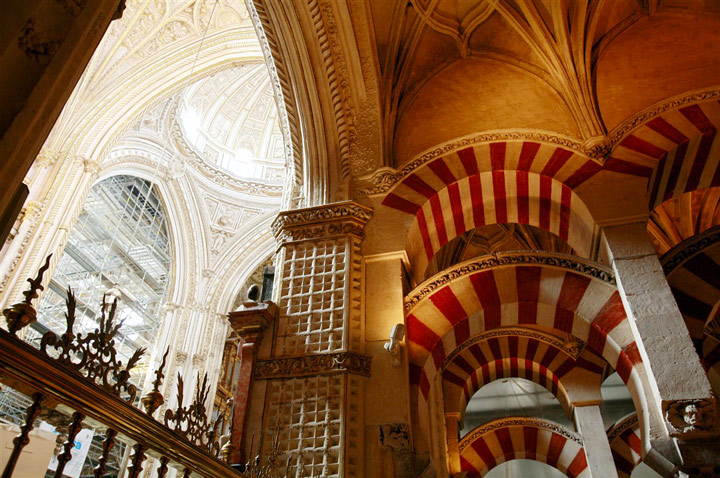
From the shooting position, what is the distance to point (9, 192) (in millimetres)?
1429

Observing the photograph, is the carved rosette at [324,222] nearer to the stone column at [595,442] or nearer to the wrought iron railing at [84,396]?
the wrought iron railing at [84,396]

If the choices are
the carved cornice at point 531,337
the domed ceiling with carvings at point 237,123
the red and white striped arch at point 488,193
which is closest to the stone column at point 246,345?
the red and white striped arch at point 488,193

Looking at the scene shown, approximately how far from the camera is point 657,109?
16.8 feet

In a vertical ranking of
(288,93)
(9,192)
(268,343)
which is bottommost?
Answer: (9,192)

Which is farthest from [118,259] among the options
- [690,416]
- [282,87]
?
[690,416]

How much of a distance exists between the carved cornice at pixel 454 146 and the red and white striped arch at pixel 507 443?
4645 mm

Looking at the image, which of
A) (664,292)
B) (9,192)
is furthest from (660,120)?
(9,192)

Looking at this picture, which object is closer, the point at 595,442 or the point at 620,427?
the point at 595,442

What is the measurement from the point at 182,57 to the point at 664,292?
30.3 feet

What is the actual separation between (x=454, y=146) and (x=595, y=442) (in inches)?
153

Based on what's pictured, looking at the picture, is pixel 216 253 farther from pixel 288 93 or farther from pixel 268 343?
pixel 268 343

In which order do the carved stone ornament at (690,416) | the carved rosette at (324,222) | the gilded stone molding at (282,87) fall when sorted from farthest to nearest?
the gilded stone molding at (282,87) < the carved rosette at (324,222) < the carved stone ornament at (690,416)

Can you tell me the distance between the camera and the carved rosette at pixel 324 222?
17.1ft

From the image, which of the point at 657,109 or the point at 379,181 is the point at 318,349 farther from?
the point at 657,109
